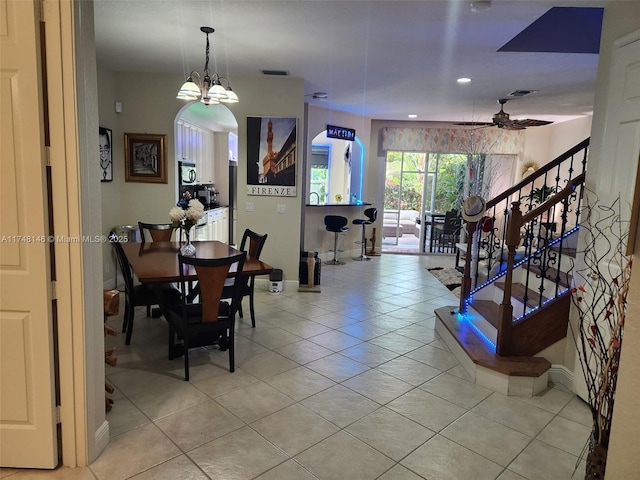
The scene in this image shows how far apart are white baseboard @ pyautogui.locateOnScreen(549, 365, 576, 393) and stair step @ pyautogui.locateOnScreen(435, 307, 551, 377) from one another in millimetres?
147

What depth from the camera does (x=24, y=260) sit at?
2.04 metres

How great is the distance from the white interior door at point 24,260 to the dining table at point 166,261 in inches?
42.0

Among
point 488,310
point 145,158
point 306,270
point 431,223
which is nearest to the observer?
point 488,310

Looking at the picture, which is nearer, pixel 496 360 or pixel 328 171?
pixel 496 360

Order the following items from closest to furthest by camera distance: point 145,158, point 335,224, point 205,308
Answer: point 205,308, point 145,158, point 335,224

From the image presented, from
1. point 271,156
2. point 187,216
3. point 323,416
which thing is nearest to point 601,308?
point 323,416

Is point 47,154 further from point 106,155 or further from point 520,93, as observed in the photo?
point 520,93

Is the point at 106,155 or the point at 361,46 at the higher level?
the point at 361,46

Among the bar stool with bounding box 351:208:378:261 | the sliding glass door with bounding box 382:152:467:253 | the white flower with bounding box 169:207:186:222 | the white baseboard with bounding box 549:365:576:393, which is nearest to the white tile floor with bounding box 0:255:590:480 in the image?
the white baseboard with bounding box 549:365:576:393

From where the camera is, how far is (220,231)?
8305 millimetres

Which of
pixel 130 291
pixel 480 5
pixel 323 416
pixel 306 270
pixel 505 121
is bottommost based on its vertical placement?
pixel 323 416

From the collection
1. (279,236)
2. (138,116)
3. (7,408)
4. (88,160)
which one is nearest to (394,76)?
(279,236)

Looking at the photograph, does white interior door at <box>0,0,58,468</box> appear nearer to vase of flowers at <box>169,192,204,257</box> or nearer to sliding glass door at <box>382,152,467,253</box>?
vase of flowers at <box>169,192,204,257</box>

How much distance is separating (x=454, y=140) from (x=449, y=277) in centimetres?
339
